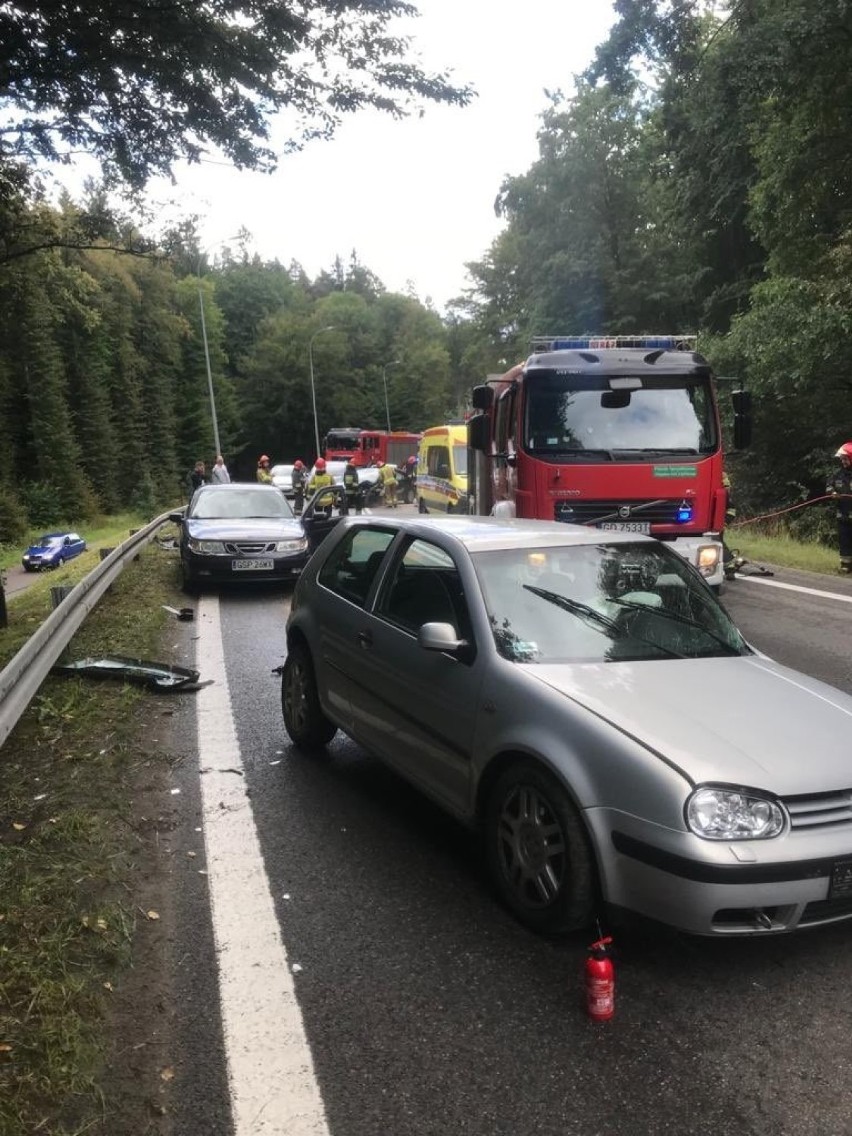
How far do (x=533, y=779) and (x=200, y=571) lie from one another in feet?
29.1

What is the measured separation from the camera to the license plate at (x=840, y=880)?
2900 mm

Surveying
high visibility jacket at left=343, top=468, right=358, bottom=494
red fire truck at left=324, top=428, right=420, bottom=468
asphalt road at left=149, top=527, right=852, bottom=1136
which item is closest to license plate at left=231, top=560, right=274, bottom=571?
asphalt road at left=149, top=527, right=852, bottom=1136

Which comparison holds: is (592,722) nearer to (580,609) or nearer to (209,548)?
(580,609)

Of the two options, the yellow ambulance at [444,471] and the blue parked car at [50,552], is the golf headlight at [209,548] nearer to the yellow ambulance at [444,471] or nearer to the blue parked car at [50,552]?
the yellow ambulance at [444,471]

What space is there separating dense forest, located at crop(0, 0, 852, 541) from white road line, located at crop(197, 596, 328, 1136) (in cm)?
608

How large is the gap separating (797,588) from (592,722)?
9.17 metres

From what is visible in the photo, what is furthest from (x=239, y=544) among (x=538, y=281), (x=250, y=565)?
(x=538, y=281)

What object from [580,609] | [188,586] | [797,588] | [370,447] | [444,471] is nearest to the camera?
[580,609]

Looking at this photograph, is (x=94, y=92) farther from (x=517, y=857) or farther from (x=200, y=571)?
(x=517, y=857)

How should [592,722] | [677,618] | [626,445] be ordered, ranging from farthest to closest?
1. [626,445]
2. [677,618]
3. [592,722]

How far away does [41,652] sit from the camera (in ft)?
19.2

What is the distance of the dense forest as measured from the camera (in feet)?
37.5

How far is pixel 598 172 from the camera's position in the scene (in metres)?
36.1

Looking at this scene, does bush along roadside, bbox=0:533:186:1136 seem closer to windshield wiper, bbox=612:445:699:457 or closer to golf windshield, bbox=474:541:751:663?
golf windshield, bbox=474:541:751:663
